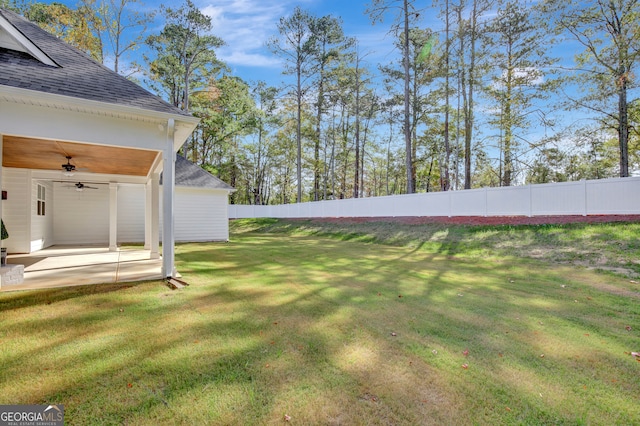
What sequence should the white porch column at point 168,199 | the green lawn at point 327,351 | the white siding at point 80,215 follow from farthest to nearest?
the white siding at point 80,215, the white porch column at point 168,199, the green lawn at point 327,351

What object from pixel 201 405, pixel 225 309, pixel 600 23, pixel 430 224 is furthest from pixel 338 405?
pixel 600 23

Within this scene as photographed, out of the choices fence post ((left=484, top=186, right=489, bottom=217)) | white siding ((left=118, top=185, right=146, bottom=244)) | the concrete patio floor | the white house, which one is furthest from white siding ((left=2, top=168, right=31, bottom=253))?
fence post ((left=484, top=186, right=489, bottom=217))

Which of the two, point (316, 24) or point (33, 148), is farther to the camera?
point (316, 24)

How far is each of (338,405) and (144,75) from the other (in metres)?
22.9

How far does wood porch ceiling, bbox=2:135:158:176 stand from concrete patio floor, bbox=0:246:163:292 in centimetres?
237

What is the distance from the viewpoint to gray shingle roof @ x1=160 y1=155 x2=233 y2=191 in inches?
484

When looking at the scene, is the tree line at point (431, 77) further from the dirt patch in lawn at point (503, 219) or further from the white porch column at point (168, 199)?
the white porch column at point (168, 199)

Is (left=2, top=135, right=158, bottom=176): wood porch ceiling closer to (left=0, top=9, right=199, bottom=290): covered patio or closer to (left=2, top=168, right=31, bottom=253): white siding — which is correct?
(left=0, top=9, right=199, bottom=290): covered patio

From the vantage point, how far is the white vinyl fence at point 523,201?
27.5 ft

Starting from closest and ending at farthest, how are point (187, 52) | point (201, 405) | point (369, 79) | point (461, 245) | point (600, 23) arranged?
point (201, 405) → point (461, 245) → point (600, 23) → point (187, 52) → point (369, 79)

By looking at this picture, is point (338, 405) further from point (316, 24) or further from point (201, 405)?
point (316, 24)

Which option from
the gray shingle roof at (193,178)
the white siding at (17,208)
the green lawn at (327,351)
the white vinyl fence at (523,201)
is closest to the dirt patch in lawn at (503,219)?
the white vinyl fence at (523,201)

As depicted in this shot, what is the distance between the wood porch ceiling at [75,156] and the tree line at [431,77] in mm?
11508

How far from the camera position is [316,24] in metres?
20.6
